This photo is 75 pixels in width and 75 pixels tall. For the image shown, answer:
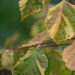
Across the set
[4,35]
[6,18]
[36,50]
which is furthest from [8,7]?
[36,50]

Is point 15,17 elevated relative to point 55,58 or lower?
elevated

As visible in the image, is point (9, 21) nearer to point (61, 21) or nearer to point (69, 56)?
point (69, 56)

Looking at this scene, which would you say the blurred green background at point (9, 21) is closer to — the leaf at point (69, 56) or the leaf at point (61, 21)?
the leaf at point (69, 56)

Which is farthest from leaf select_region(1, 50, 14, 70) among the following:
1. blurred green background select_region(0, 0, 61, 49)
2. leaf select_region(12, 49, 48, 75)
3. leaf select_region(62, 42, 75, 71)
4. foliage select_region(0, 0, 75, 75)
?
blurred green background select_region(0, 0, 61, 49)

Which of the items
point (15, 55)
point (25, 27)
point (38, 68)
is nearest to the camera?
point (38, 68)

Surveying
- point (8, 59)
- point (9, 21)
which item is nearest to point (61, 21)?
point (8, 59)

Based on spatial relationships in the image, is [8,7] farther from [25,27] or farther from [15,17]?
[25,27]

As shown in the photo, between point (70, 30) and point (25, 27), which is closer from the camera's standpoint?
point (70, 30)
